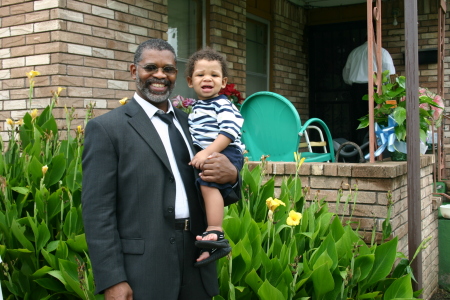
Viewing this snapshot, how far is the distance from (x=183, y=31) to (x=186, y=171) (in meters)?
4.32

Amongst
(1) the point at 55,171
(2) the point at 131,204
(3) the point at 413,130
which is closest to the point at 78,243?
(1) the point at 55,171

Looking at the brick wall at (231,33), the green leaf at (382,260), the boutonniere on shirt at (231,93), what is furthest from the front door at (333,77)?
the green leaf at (382,260)

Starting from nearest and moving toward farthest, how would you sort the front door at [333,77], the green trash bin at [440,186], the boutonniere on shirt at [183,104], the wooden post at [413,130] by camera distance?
1. the wooden post at [413,130]
2. the boutonniere on shirt at [183,104]
3. the green trash bin at [440,186]
4. the front door at [333,77]

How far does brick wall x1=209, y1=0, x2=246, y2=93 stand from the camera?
6.39m

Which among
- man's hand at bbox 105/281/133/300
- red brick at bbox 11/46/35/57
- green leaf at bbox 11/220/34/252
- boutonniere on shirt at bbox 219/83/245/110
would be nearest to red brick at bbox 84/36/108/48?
red brick at bbox 11/46/35/57

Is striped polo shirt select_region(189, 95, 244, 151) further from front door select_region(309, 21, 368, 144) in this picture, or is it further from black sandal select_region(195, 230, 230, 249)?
front door select_region(309, 21, 368, 144)

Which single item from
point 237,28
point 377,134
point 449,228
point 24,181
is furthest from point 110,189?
point 237,28

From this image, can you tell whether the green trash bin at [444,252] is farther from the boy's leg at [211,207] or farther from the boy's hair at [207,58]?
the boy's leg at [211,207]

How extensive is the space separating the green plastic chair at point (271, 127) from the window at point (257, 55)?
8.43 ft

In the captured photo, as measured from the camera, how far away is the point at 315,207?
3.52 metres

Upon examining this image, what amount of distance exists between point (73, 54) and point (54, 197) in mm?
2085

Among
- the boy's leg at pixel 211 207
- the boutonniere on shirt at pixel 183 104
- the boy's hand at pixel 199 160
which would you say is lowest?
the boy's leg at pixel 211 207

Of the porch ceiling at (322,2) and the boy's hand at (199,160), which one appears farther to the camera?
the porch ceiling at (322,2)

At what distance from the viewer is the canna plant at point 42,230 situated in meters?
2.69
